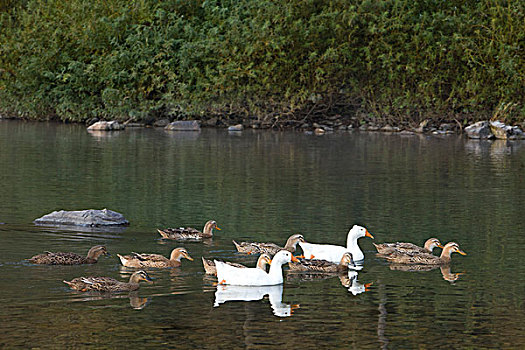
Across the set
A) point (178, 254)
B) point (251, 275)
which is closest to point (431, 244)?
point (251, 275)

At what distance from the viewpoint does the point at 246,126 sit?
165 feet

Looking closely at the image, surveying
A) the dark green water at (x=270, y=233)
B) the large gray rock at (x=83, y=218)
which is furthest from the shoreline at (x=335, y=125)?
the large gray rock at (x=83, y=218)

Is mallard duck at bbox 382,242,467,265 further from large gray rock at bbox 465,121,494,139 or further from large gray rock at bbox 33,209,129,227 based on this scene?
large gray rock at bbox 465,121,494,139

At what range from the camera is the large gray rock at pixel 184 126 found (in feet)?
158

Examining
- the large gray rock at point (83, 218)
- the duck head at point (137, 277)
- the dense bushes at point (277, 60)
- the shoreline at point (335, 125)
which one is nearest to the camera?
the duck head at point (137, 277)

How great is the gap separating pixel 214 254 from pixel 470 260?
429 centimetres

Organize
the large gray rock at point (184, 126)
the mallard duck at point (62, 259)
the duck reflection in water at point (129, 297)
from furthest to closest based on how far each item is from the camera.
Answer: the large gray rock at point (184, 126)
the mallard duck at point (62, 259)
the duck reflection in water at point (129, 297)

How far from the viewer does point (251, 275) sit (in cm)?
1341

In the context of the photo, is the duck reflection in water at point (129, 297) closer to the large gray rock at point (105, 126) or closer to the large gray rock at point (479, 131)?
the large gray rock at point (479, 131)

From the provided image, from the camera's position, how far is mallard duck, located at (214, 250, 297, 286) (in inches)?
521

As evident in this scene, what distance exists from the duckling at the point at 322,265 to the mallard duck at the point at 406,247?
3.93ft

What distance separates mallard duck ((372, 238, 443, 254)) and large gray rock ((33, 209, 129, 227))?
5264 millimetres

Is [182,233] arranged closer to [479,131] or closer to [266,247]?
[266,247]

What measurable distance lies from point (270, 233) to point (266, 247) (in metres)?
2.09
